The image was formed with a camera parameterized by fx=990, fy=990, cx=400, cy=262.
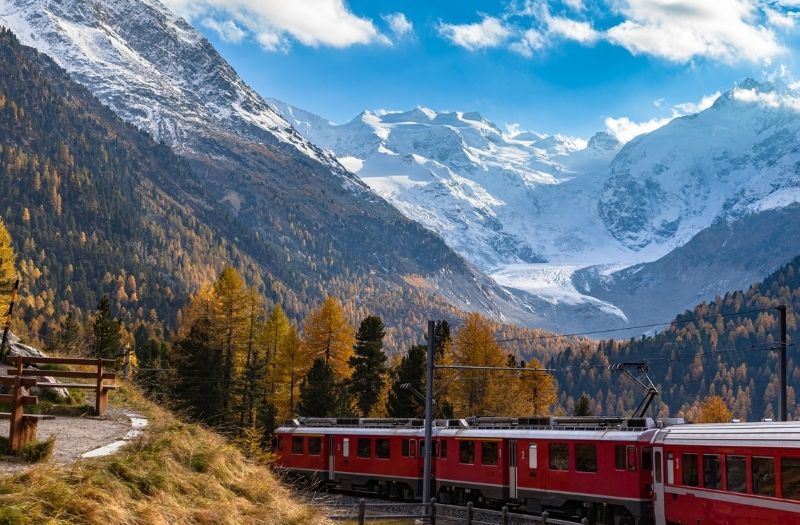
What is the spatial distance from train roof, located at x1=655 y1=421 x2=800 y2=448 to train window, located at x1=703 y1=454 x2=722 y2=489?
412 millimetres

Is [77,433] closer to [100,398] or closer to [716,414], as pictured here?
[100,398]

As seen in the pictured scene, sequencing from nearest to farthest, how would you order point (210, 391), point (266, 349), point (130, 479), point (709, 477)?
point (130, 479)
point (709, 477)
point (210, 391)
point (266, 349)

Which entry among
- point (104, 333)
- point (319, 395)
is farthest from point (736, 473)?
point (104, 333)

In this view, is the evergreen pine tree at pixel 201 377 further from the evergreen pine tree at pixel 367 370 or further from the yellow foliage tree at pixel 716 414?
the yellow foliage tree at pixel 716 414

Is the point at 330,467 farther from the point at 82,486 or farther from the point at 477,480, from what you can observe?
the point at 82,486

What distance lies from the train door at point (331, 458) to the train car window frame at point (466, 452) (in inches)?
406

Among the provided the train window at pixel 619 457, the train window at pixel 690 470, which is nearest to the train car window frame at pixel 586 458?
the train window at pixel 619 457

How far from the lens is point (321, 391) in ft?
262

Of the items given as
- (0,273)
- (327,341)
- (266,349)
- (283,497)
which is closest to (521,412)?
(327,341)

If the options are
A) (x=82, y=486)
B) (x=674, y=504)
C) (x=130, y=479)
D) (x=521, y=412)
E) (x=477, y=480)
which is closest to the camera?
(x=82, y=486)

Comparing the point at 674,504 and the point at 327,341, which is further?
the point at 327,341

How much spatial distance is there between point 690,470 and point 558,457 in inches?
320

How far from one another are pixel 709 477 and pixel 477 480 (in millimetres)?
15748

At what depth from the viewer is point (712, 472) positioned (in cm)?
2900
